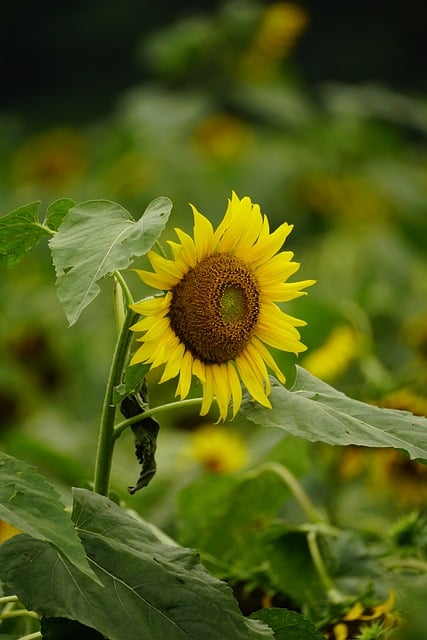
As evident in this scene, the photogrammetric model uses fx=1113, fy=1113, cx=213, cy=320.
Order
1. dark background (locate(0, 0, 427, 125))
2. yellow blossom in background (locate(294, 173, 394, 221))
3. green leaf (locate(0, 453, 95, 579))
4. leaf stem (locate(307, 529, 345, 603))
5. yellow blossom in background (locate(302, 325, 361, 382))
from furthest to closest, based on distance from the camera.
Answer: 1. dark background (locate(0, 0, 427, 125))
2. yellow blossom in background (locate(294, 173, 394, 221))
3. yellow blossom in background (locate(302, 325, 361, 382))
4. leaf stem (locate(307, 529, 345, 603))
5. green leaf (locate(0, 453, 95, 579))

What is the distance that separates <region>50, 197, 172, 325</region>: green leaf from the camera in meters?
0.52

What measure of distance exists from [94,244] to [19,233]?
7cm

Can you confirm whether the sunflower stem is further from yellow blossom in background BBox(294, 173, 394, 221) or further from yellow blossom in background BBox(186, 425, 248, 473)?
yellow blossom in background BBox(294, 173, 394, 221)

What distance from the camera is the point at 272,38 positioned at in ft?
6.92

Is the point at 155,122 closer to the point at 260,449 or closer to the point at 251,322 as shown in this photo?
the point at 260,449

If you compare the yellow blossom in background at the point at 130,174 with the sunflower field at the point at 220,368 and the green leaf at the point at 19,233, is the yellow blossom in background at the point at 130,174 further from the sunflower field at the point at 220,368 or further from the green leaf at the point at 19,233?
the green leaf at the point at 19,233

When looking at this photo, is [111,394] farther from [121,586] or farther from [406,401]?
[406,401]

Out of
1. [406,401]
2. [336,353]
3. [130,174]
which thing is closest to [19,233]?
[406,401]

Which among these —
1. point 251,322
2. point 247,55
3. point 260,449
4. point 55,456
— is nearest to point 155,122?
point 247,55

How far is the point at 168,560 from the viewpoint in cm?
57

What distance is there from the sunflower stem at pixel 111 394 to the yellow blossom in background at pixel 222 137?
172cm

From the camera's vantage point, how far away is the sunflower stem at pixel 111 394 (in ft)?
1.93

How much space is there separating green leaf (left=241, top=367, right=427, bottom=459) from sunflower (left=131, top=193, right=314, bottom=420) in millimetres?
11

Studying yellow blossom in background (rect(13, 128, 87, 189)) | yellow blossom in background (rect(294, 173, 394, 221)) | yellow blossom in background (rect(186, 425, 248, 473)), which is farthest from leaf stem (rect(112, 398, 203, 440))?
yellow blossom in background (rect(13, 128, 87, 189))
